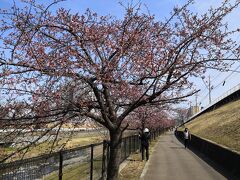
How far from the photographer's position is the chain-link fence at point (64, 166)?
6496 millimetres

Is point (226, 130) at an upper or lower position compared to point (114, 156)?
upper

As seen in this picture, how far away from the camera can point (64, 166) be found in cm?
923

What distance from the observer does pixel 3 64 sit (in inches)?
299

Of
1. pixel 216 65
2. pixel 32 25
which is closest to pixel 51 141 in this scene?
pixel 32 25

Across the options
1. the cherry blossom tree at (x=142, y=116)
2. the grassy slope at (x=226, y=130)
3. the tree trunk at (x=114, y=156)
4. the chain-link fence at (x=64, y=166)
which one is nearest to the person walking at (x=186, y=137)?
the grassy slope at (x=226, y=130)

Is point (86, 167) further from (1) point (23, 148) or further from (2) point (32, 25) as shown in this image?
(2) point (32, 25)

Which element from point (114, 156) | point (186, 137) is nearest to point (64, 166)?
point (114, 156)

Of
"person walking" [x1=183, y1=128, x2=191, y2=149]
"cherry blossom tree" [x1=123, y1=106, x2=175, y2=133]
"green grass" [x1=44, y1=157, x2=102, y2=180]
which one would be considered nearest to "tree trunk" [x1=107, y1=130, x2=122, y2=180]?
"green grass" [x1=44, y1=157, x2=102, y2=180]

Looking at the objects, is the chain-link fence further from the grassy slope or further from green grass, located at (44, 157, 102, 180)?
the grassy slope

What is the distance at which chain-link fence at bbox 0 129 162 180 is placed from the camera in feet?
21.3

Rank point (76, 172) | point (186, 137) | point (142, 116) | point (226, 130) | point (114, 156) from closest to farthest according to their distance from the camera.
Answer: point (76, 172) → point (114, 156) → point (142, 116) → point (226, 130) → point (186, 137)

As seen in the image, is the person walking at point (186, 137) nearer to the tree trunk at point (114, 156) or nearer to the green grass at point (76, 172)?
the green grass at point (76, 172)

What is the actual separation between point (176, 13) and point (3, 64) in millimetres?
4042

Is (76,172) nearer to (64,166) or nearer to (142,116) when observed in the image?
(64,166)
